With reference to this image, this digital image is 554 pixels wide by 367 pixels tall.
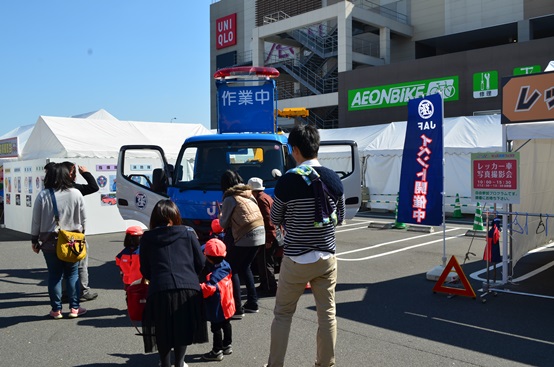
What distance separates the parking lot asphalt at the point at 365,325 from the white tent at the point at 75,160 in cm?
496

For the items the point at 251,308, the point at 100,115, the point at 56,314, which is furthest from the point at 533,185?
the point at 100,115

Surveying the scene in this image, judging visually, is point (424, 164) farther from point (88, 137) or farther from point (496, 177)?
point (88, 137)

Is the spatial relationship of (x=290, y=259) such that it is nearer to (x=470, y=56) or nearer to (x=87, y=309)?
(x=87, y=309)

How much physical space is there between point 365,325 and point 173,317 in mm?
2621

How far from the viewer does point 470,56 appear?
24422mm

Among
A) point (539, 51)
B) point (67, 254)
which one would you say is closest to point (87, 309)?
point (67, 254)

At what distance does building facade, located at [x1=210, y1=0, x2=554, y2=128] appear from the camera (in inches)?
945

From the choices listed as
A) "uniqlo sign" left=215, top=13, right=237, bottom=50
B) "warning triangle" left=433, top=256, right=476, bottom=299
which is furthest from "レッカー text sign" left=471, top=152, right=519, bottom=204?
"uniqlo sign" left=215, top=13, right=237, bottom=50

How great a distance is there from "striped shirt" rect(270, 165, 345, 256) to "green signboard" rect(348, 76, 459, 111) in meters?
21.9

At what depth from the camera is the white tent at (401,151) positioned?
16.6 m

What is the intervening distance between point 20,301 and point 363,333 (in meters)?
4.54

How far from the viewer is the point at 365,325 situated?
227 inches

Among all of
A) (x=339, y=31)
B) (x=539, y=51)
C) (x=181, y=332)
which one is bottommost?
(x=181, y=332)

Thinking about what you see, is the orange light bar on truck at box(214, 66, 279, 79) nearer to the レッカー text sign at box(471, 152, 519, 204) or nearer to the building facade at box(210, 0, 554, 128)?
the レッカー text sign at box(471, 152, 519, 204)
